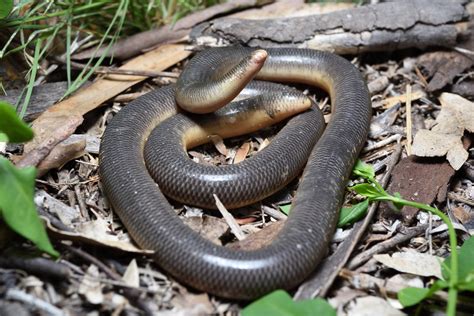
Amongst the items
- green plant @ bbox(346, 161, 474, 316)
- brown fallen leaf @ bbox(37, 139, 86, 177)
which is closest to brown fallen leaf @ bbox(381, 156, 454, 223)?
green plant @ bbox(346, 161, 474, 316)

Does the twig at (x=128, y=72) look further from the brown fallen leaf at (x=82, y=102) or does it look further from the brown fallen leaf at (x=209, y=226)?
the brown fallen leaf at (x=209, y=226)

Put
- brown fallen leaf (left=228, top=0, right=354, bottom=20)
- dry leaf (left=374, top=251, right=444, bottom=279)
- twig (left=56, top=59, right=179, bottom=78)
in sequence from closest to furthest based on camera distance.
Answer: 1. dry leaf (left=374, top=251, right=444, bottom=279)
2. twig (left=56, top=59, right=179, bottom=78)
3. brown fallen leaf (left=228, top=0, right=354, bottom=20)

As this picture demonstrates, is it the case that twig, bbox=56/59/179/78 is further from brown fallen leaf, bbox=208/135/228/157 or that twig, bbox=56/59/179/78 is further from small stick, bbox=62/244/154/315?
small stick, bbox=62/244/154/315

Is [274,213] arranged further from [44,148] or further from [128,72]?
[128,72]

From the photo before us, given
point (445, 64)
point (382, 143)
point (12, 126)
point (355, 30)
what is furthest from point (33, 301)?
point (445, 64)

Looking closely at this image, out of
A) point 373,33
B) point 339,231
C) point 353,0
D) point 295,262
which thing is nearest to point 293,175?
point 339,231

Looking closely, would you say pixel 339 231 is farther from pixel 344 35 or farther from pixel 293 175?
pixel 344 35

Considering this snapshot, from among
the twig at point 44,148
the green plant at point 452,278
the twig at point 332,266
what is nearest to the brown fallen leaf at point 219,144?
the twig at point 44,148
